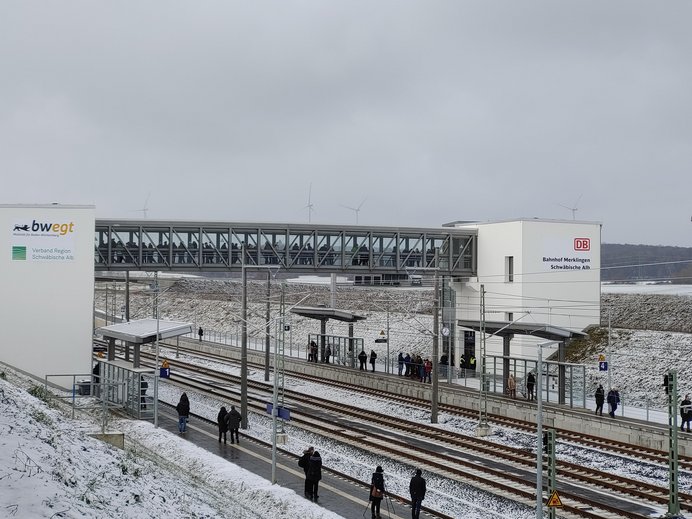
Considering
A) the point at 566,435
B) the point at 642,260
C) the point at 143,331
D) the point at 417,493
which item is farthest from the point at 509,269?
the point at 642,260

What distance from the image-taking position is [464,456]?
2861 centimetres

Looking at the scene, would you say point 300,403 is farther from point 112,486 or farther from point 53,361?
point 112,486

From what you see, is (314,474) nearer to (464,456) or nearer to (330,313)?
(464,456)

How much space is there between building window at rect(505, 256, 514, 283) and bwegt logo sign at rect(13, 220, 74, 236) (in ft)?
86.4

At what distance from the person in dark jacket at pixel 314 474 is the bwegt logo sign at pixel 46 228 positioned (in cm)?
2622

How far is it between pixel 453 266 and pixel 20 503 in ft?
145

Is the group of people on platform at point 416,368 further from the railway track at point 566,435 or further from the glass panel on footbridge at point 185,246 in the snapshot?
the glass panel on footbridge at point 185,246

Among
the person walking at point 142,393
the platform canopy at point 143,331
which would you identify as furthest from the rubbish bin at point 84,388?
the person walking at point 142,393

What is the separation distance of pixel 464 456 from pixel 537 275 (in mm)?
24661

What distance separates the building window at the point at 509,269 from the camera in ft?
170

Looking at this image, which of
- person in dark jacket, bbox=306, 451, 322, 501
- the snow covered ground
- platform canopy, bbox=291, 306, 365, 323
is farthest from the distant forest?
person in dark jacket, bbox=306, 451, 322, 501

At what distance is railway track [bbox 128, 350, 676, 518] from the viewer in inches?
909

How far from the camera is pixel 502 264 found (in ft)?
173

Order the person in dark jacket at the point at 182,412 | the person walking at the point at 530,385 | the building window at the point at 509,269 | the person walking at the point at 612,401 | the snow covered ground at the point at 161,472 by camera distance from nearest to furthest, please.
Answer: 1. the snow covered ground at the point at 161,472
2. the person in dark jacket at the point at 182,412
3. the person walking at the point at 612,401
4. the person walking at the point at 530,385
5. the building window at the point at 509,269
